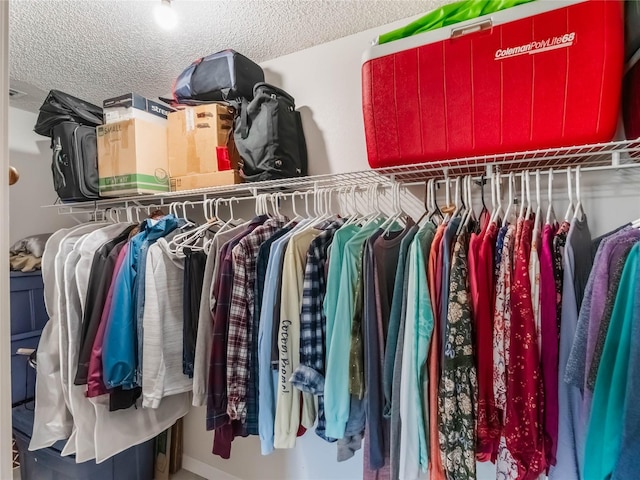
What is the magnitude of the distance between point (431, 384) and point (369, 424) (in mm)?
211

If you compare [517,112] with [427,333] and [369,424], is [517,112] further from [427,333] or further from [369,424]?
[369,424]

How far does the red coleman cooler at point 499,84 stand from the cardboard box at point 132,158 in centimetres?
117

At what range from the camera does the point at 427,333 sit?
2.83 feet

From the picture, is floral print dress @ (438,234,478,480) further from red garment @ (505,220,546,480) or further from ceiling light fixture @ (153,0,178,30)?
ceiling light fixture @ (153,0,178,30)

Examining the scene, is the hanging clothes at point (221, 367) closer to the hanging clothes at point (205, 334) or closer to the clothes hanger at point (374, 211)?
the hanging clothes at point (205, 334)

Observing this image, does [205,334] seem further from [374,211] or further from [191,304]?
[374,211]

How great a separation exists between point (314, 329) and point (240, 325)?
0.27 meters

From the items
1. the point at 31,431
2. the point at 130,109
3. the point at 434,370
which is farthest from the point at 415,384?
the point at 31,431

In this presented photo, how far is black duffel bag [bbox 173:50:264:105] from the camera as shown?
148cm

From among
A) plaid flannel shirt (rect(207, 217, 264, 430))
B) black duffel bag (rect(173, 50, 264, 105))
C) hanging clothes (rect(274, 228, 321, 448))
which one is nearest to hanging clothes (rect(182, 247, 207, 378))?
plaid flannel shirt (rect(207, 217, 264, 430))

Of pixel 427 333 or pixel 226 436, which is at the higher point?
pixel 427 333

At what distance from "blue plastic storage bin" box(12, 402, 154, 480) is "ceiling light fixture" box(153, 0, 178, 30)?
2001 mm

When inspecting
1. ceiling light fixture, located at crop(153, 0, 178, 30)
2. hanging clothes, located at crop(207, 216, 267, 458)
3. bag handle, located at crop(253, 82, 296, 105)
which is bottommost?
hanging clothes, located at crop(207, 216, 267, 458)

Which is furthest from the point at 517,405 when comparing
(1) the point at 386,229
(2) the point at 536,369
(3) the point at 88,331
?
(3) the point at 88,331
